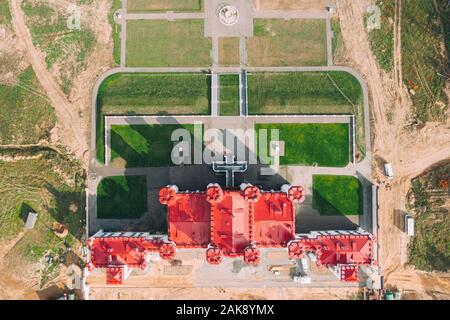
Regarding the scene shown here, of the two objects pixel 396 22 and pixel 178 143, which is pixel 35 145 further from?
pixel 396 22

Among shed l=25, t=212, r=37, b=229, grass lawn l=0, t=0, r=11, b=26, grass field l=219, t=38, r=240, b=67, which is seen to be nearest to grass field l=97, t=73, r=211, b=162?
grass field l=219, t=38, r=240, b=67

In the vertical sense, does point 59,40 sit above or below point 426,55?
above

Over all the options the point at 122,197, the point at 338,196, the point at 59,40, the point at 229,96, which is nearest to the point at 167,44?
the point at 229,96

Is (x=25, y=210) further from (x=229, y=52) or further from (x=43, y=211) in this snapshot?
(x=229, y=52)

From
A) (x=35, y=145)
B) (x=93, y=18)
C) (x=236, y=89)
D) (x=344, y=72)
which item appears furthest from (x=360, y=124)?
(x=35, y=145)

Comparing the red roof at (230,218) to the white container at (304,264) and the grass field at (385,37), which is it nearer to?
the white container at (304,264)
